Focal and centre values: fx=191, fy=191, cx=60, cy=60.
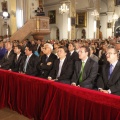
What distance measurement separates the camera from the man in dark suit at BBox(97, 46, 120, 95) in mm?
3615

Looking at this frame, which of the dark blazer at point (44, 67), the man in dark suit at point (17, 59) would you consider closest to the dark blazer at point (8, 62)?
the man in dark suit at point (17, 59)

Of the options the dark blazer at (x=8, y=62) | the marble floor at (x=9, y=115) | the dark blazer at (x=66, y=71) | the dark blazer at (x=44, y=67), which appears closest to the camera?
the marble floor at (x=9, y=115)

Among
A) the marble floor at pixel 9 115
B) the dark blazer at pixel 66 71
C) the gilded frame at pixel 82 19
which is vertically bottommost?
the marble floor at pixel 9 115

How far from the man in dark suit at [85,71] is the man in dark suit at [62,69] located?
20cm

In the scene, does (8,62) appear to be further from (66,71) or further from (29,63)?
(66,71)

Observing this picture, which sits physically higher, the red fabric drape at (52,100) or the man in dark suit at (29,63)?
Answer: the man in dark suit at (29,63)

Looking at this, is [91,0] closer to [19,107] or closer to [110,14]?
[110,14]

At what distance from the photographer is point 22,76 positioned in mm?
3879

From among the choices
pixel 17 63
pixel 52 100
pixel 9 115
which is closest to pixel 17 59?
pixel 17 63

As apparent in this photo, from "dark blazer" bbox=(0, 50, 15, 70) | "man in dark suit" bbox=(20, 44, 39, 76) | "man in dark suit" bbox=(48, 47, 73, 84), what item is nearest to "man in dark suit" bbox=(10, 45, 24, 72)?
"dark blazer" bbox=(0, 50, 15, 70)

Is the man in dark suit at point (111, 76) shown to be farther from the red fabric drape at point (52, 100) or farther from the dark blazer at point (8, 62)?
the dark blazer at point (8, 62)

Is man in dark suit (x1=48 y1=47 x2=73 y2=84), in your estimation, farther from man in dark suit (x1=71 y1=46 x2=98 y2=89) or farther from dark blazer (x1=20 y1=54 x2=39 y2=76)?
dark blazer (x1=20 y1=54 x2=39 y2=76)

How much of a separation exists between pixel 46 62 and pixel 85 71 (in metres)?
1.33

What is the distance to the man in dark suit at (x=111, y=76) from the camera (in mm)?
3615
